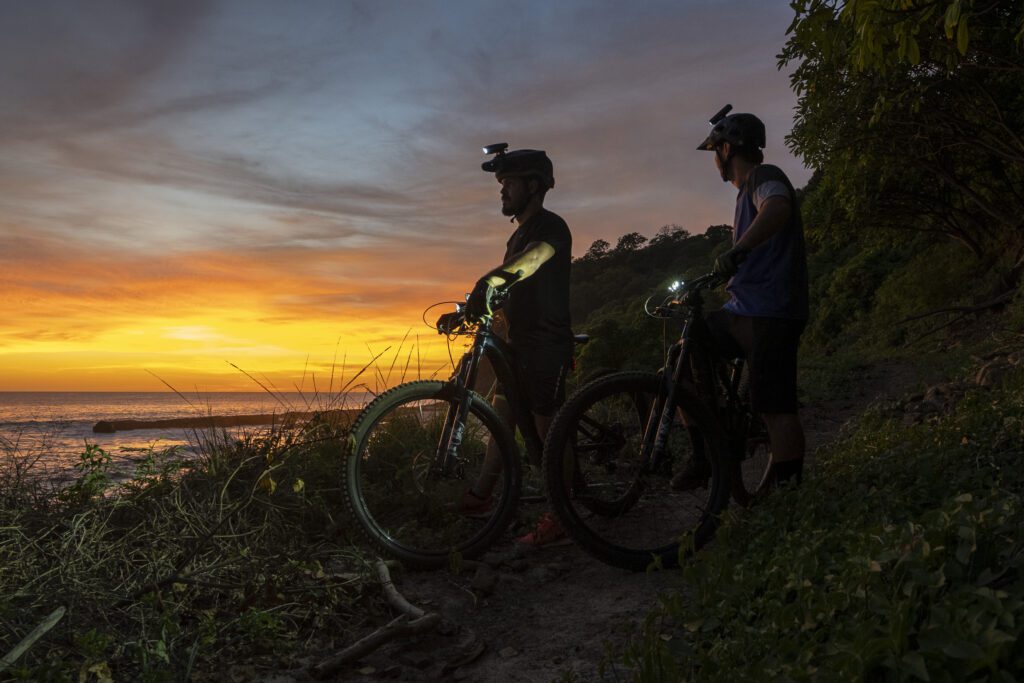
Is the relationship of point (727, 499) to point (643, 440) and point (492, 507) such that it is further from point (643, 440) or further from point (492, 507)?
point (492, 507)

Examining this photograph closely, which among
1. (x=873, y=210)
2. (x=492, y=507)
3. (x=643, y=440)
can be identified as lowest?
(x=492, y=507)

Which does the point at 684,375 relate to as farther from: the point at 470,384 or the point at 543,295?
the point at 470,384

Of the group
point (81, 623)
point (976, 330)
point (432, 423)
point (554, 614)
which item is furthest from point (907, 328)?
point (81, 623)

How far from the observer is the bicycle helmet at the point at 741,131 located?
15.0ft

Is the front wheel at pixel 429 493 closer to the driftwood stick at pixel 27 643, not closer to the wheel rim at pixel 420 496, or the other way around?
the wheel rim at pixel 420 496

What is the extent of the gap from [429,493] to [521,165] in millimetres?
2327

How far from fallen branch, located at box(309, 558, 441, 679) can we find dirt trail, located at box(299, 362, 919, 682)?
54 mm

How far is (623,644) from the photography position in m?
3.24

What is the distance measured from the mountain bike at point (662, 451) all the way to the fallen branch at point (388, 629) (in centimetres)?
99

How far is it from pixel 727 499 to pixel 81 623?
11.1 feet

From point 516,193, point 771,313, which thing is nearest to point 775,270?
point 771,313

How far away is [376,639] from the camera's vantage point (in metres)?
3.34

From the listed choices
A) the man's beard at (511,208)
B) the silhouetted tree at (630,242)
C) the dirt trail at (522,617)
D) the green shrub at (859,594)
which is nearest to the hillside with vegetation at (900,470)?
the green shrub at (859,594)

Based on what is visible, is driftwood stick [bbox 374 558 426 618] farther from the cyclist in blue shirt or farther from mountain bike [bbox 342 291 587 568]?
the cyclist in blue shirt
